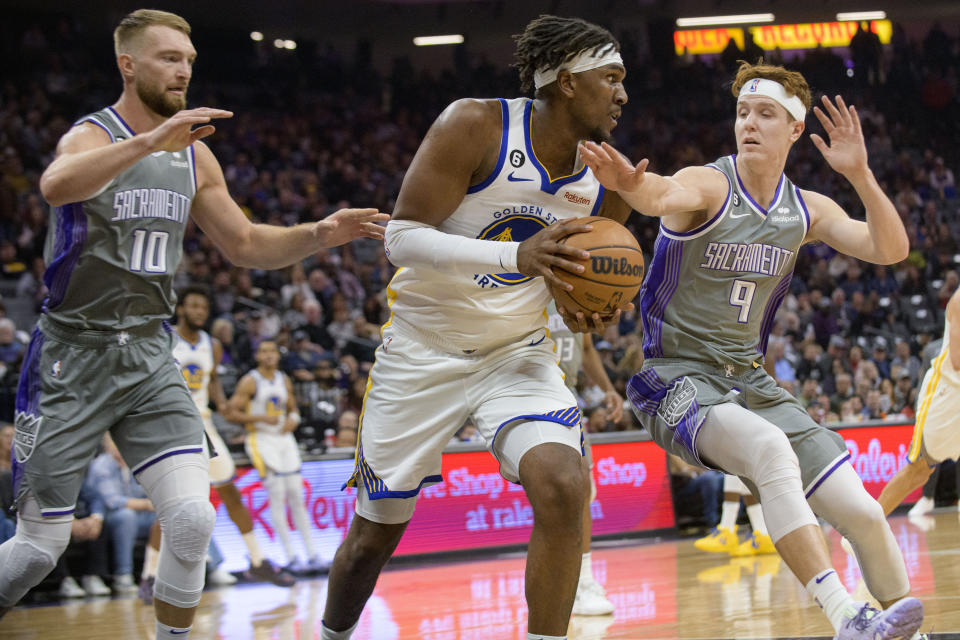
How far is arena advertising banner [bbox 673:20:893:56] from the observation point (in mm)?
22062

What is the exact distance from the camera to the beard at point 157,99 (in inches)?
152

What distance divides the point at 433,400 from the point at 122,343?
1.16 m

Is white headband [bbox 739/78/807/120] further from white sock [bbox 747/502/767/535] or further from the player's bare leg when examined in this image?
white sock [bbox 747/502/767/535]

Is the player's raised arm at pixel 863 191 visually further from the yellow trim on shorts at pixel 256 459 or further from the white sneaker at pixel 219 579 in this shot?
the white sneaker at pixel 219 579

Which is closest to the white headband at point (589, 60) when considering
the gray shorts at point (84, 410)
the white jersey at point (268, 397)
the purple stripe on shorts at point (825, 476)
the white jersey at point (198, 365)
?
the purple stripe on shorts at point (825, 476)

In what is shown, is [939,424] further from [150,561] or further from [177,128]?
[150,561]

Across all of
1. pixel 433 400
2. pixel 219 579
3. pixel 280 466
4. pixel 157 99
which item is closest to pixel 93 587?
pixel 219 579

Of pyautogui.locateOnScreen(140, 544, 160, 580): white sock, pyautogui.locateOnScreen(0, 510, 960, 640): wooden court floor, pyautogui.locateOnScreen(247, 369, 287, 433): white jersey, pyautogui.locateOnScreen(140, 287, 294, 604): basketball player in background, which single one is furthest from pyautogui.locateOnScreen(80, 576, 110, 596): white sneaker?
pyautogui.locateOnScreen(247, 369, 287, 433): white jersey

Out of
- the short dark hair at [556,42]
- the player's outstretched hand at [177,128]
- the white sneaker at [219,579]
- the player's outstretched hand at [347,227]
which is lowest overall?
the white sneaker at [219,579]

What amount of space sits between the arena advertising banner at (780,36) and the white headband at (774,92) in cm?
1865

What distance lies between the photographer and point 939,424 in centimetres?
657

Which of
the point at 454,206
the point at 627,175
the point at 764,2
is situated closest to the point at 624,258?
the point at 627,175

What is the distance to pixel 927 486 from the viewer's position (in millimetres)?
11125

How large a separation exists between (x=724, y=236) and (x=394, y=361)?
1.44 metres
